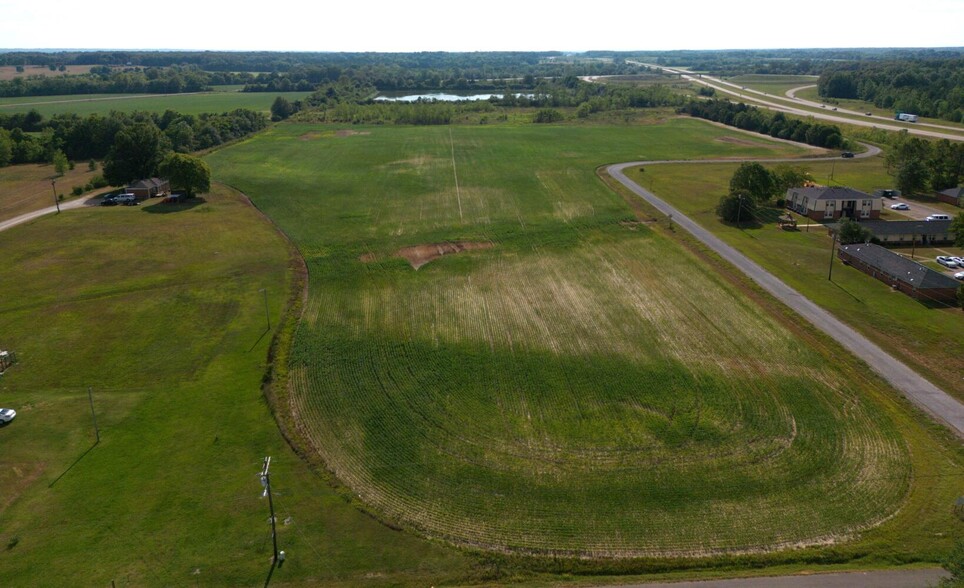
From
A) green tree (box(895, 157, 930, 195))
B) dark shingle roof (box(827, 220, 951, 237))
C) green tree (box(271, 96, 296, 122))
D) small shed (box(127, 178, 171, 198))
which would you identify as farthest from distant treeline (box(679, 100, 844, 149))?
small shed (box(127, 178, 171, 198))

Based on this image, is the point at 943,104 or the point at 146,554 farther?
the point at 943,104

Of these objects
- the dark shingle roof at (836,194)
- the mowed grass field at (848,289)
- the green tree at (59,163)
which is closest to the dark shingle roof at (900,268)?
the mowed grass field at (848,289)

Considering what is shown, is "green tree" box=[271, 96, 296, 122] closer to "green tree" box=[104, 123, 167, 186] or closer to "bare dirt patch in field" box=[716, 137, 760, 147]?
"green tree" box=[104, 123, 167, 186]

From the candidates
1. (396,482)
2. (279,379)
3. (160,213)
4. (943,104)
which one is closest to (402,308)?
(279,379)

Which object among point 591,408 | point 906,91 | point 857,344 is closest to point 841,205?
point 857,344

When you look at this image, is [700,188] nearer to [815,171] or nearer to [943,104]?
[815,171]

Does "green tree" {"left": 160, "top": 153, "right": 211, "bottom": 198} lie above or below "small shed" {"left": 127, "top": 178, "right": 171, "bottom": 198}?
above
